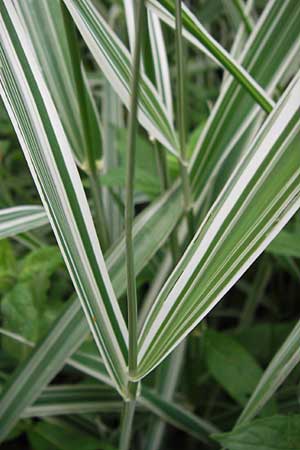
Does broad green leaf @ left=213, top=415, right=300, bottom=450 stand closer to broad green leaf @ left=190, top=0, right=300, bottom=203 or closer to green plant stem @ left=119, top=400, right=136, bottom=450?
green plant stem @ left=119, top=400, right=136, bottom=450

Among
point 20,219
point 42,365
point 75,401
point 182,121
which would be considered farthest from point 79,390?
point 182,121

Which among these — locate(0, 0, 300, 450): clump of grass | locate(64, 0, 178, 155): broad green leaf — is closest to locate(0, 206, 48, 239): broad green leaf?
A: locate(0, 0, 300, 450): clump of grass

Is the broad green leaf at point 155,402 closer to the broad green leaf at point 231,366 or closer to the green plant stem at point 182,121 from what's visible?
the broad green leaf at point 231,366

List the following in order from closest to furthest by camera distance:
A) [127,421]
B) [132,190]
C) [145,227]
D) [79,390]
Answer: [132,190], [127,421], [145,227], [79,390]

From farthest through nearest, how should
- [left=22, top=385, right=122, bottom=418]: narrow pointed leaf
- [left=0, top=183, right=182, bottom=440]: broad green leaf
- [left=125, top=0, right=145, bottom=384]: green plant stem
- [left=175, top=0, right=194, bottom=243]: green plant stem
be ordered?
[left=22, top=385, right=122, bottom=418]: narrow pointed leaf < [left=0, top=183, right=182, bottom=440]: broad green leaf < [left=175, top=0, right=194, bottom=243]: green plant stem < [left=125, top=0, right=145, bottom=384]: green plant stem

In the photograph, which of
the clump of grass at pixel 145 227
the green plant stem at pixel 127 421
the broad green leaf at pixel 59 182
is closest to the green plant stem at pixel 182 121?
the clump of grass at pixel 145 227

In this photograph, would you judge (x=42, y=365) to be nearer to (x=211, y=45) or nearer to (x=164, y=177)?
(x=164, y=177)
